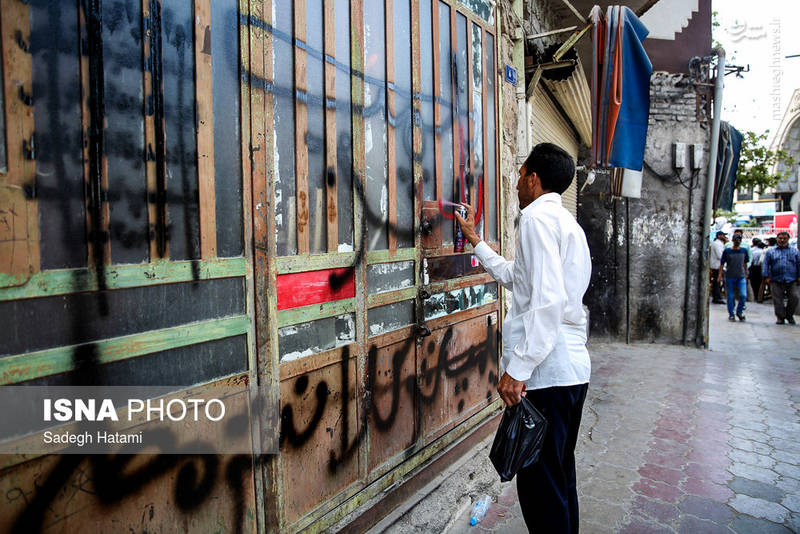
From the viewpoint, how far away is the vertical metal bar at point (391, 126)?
2957mm

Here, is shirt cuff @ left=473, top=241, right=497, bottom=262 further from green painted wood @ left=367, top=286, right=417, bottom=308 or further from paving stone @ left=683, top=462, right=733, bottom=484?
paving stone @ left=683, top=462, right=733, bottom=484

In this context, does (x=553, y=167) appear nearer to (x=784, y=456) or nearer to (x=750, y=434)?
(x=784, y=456)

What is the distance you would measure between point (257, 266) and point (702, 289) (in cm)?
814

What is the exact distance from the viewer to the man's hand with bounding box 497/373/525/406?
2169 mm

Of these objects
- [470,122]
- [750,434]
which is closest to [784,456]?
[750,434]

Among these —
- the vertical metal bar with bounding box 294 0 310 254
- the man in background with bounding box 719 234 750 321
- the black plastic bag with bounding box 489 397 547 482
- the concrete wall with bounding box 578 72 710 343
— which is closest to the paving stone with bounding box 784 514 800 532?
the black plastic bag with bounding box 489 397 547 482

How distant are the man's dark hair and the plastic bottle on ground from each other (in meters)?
1.91

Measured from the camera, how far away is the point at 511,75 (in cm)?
455

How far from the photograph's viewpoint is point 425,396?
3318 mm

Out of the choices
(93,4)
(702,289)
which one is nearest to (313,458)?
(93,4)

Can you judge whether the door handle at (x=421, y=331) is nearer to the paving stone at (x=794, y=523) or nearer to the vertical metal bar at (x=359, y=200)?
the vertical metal bar at (x=359, y=200)

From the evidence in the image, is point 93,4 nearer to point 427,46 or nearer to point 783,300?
point 427,46

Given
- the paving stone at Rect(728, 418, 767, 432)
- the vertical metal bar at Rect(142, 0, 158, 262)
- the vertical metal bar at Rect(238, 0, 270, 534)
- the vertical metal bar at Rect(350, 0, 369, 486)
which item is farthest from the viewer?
the paving stone at Rect(728, 418, 767, 432)

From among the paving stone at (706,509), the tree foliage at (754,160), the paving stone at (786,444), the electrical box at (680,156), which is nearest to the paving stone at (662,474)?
the paving stone at (706,509)
